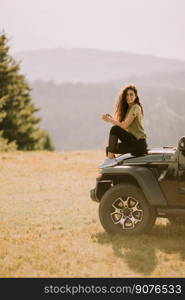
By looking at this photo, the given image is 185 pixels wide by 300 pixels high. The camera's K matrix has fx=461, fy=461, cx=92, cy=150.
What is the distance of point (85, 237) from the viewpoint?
23.6 feet

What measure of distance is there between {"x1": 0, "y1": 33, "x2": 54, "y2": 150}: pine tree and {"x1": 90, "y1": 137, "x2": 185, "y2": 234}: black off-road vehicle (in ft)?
76.5

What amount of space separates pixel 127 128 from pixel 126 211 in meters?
1.35

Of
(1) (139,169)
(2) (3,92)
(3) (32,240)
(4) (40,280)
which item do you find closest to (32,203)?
(3) (32,240)

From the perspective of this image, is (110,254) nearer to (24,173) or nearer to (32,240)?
(32,240)

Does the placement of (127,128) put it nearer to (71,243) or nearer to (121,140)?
(121,140)

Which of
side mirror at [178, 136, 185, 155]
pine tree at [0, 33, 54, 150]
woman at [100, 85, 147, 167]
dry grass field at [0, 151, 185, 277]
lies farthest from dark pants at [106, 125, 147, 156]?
pine tree at [0, 33, 54, 150]

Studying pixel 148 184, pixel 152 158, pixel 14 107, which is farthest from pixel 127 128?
pixel 14 107

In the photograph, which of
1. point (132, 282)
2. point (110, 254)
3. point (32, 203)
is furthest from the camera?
point (32, 203)

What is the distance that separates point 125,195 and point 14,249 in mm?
1790

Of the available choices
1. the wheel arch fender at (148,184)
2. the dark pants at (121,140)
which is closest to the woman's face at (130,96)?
the dark pants at (121,140)

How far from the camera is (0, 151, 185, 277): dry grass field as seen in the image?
5648 mm

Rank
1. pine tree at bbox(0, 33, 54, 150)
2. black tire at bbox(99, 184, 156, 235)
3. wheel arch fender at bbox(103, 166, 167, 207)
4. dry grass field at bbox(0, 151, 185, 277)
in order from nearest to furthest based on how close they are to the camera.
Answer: dry grass field at bbox(0, 151, 185, 277), wheel arch fender at bbox(103, 166, 167, 207), black tire at bbox(99, 184, 156, 235), pine tree at bbox(0, 33, 54, 150)

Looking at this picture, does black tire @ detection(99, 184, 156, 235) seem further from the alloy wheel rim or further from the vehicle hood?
the vehicle hood

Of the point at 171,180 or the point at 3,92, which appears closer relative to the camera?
the point at 171,180
